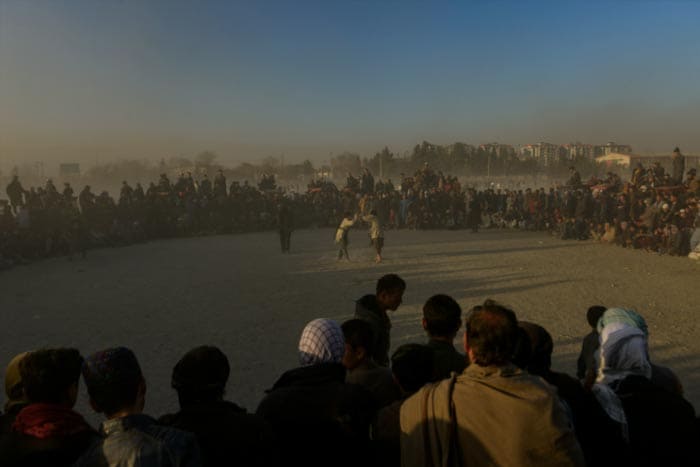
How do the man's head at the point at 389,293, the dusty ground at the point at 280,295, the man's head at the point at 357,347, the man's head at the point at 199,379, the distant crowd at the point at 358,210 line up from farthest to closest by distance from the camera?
the distant crowd at the point at 358,210
the dusty ground at the point at 280,295
the man's head at the point at 389,293
the man's head at the point at 357,347
the man's head at the point at 199,379

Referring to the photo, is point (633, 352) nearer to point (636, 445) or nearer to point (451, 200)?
point (636, 445)

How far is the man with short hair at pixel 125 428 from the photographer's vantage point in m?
2.05

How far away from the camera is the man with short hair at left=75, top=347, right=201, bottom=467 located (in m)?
2.05

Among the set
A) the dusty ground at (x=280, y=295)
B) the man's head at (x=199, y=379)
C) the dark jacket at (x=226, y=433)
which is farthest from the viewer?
the dusty ground at (x=280, y=295)

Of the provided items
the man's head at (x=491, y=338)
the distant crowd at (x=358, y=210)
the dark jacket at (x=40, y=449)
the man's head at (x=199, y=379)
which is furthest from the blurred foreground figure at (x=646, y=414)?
the distant crowd at (x=358, y=210)

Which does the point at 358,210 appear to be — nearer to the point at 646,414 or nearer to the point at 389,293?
the point at 389,293

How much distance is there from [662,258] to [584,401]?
1455 centimetres

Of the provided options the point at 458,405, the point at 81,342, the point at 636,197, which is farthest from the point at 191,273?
the point at 636,197

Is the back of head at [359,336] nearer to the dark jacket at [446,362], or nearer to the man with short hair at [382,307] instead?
the dark jacket at [446,362]

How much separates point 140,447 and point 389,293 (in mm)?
2752

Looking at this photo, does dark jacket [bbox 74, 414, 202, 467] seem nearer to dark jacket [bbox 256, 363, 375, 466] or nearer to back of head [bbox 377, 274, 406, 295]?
dark jacket [bbox 256, 363, 375, 466]

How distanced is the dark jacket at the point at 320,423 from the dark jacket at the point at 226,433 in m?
0.21

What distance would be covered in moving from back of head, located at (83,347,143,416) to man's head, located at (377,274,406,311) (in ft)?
8.38

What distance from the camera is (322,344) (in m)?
3.01
